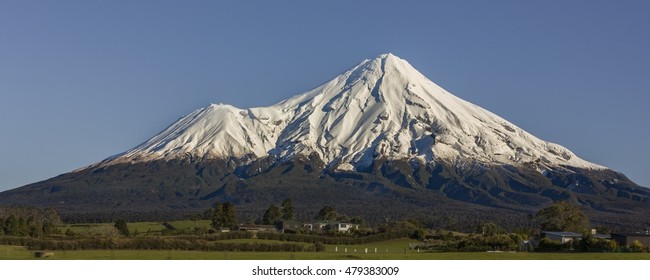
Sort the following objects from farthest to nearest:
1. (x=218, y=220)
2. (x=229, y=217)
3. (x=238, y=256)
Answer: (x=229, y=217)
(x=218, y=220)
(x=238, y=256)

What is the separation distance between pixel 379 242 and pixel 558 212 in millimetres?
39962

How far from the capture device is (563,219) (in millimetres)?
138625

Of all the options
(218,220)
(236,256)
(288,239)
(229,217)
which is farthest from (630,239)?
(229,217)

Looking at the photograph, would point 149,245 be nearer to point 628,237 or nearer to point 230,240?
point 230,240

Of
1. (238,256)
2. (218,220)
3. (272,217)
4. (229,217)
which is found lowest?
(238,256)

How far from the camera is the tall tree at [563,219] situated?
445 ft

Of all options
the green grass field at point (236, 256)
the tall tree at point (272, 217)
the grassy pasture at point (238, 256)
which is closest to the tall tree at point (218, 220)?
the tall tree at point (272, 217)

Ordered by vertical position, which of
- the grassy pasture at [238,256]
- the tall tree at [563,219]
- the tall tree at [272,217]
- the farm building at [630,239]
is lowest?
the grassy pasture at [238,256]

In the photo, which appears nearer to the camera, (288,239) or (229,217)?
(288,239)

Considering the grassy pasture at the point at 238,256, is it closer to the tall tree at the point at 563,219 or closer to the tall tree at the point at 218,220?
the tall tree at the point at 218,220

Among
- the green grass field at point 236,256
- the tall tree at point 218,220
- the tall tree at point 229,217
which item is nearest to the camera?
the green grass field at point 236,256

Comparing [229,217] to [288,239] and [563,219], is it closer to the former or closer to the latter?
[288,239]

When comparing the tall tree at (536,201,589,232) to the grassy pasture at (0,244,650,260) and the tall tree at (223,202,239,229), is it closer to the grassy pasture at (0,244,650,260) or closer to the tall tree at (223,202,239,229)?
the tall tree at (223,202,239,229)
